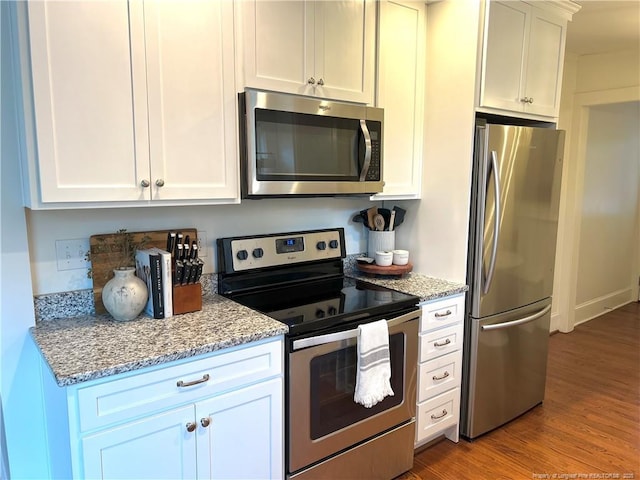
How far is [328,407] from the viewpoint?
1.90 metres

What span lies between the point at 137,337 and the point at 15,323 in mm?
493

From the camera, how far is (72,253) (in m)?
1.83

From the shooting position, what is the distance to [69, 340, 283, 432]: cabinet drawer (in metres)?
1.36

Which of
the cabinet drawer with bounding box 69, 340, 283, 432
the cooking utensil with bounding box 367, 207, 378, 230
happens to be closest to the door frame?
the cooking utensil with bounding box 367, 207, 378, 230

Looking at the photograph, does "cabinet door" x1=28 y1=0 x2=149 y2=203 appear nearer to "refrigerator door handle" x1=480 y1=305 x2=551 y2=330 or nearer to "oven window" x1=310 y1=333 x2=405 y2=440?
"oven window" x1=310 y1=333 x2=405 y2=440

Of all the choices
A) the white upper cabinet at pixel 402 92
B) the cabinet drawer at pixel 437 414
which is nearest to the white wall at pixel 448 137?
the white upper cabinet at pixel 402 92

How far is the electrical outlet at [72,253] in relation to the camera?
71.3 inches

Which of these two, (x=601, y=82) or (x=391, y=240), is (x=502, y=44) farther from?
(x=601, y=82)

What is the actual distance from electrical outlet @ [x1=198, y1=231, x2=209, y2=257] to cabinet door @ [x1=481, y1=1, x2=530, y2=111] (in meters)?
1.57

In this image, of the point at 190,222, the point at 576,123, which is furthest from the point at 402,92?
the point at 576,123

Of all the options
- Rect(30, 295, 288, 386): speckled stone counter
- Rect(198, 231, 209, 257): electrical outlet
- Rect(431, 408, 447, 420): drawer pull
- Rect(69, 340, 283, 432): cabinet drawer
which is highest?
Rect(198, 231, 209, 257): electrical outlet

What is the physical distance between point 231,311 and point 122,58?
103cm

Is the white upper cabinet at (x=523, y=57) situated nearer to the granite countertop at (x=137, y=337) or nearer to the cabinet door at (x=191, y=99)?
the cabinet door at (x=191, y=99)

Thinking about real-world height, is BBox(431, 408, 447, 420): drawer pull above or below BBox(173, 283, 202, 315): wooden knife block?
below
